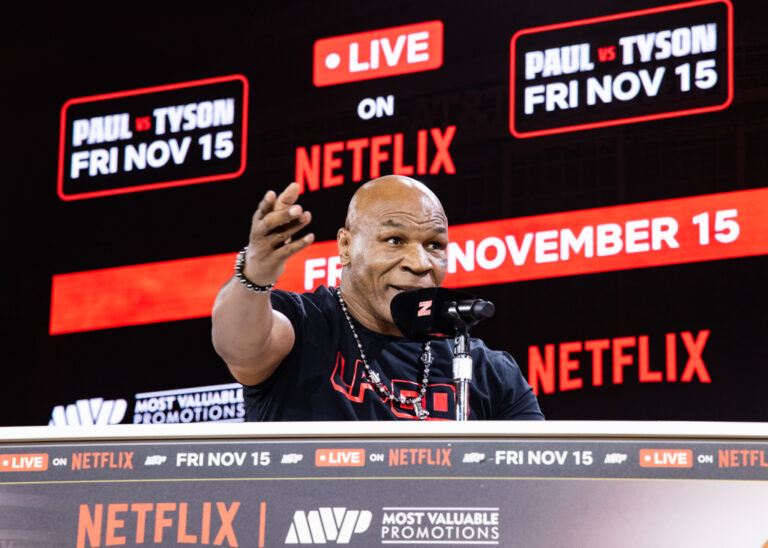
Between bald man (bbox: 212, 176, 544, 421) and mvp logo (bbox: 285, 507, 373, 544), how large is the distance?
0.48 meters

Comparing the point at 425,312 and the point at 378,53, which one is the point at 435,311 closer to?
the point at 425,312

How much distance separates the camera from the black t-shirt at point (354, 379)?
1627mm

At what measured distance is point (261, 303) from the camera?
141 centimetres

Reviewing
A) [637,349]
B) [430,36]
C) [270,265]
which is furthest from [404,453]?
[430,36]

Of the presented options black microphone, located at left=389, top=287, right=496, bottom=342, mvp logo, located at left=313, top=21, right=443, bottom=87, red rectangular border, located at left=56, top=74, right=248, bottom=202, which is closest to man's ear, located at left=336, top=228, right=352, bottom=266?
black microphone, located at left=389, top=287, right=496, bottom=342

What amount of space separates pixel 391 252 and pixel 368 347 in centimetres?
15

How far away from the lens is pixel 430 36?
135 inches

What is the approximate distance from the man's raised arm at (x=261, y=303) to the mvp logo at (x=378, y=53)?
6.31 ft

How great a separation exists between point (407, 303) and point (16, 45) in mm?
3014

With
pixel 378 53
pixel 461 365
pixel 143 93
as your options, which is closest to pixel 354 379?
pixel 461 365

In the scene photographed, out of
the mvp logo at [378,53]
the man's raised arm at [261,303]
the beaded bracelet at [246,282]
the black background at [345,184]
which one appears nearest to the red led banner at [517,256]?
the black background at [345,184]

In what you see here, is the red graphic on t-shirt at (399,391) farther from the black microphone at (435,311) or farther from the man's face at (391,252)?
the black microphone at (435,311)

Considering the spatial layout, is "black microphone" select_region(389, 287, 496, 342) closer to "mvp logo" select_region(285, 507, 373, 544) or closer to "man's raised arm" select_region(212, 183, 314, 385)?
"man's raised arm" select_region(212, 183, 314, 385)

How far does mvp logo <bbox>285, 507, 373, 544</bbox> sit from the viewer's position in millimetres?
977
